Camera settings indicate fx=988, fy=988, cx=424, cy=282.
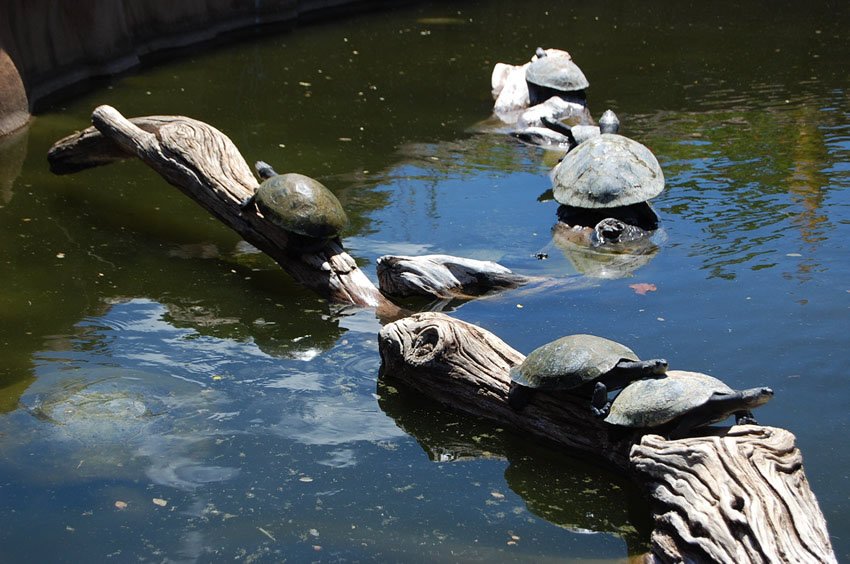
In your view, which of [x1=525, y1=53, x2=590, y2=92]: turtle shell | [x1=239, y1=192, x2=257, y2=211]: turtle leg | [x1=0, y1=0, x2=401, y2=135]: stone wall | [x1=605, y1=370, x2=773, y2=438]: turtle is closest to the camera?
[x1=605, y1=370, x2=773, y2=438]: turtle

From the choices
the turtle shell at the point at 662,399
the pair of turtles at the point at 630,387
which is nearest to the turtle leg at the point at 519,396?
the pair of turtles at the point at 630,387

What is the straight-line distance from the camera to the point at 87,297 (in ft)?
22.8

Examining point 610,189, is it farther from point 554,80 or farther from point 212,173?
point 554,80

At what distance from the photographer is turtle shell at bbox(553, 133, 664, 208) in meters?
8.33

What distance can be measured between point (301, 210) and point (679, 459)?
3446 millimetres

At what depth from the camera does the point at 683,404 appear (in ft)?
14.7

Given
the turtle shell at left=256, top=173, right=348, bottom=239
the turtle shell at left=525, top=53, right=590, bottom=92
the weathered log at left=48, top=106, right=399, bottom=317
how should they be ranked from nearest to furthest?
the turtle shell at left=256, top=173, right=348, bottom=239
the weathered log at left=48, top=106, right=399, bottom=317
the turtle shell at left=525, top=53, right=590, bottom=92

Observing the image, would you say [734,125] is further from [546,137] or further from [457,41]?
[457,41]

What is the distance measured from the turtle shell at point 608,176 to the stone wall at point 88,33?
5887mm

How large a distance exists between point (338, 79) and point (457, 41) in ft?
11.1

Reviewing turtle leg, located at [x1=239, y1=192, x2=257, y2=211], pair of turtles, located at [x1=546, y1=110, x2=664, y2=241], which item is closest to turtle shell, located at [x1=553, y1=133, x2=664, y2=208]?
pair of turtles, located at [x1=546, y1=110, x2=664, y2=241]

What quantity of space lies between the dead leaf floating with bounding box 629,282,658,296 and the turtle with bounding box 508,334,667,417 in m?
2.11

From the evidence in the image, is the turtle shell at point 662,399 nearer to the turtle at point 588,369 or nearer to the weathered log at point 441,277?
the turtle at point 588,369

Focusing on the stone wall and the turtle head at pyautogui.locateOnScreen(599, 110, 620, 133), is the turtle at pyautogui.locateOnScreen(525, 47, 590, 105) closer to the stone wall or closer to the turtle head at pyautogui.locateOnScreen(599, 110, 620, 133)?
the turtle head at pyautogui.locateOnScreen(599, 110, 620, 133)
